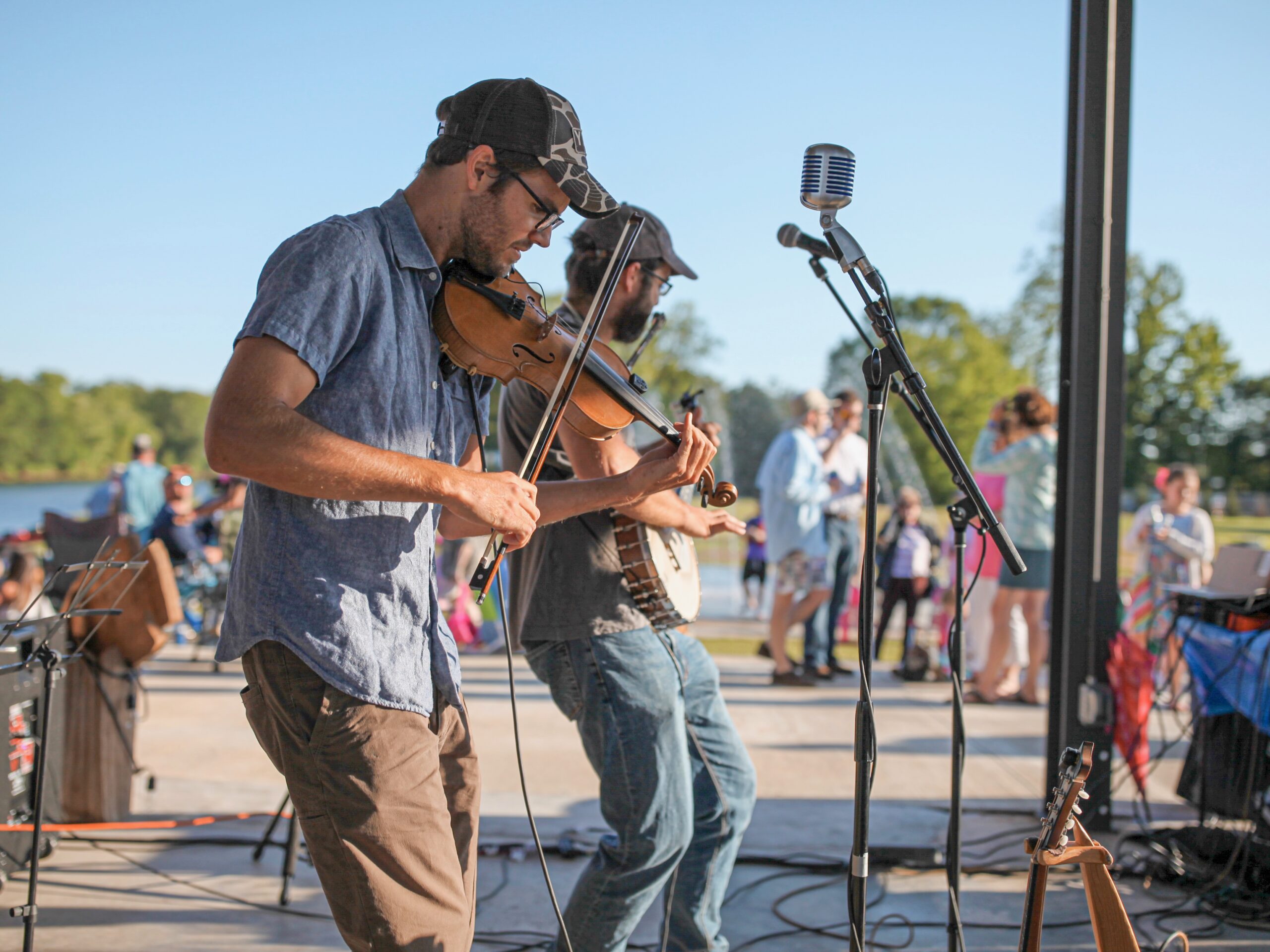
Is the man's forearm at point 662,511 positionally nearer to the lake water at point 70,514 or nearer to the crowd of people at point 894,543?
the lake water at point 70,514

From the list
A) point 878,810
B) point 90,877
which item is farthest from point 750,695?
point 90,877

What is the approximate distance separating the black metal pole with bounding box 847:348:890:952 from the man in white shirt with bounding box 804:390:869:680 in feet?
16.5

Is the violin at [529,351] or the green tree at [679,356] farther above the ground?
the green tree at [679,356]

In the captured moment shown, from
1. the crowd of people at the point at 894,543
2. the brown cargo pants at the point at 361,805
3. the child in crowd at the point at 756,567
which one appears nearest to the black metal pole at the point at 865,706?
the brown cargo pants at the point at 361,805

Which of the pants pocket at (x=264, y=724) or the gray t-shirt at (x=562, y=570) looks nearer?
the pants pocket at (x=264, y=724)

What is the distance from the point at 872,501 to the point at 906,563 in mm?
5988

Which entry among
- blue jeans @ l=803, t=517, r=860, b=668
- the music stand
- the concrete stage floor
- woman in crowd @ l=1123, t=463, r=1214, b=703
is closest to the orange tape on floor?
the concrete stage floor

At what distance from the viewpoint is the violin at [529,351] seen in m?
1.86

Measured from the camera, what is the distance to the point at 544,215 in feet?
6.05

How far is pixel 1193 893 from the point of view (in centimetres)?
345

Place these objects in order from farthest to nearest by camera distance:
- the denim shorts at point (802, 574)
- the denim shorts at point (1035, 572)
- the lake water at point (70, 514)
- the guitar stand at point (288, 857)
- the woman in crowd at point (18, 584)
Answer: the lake water at point (70, 514)
the denim shorts at point (802, 574)
the woman in crowd at point (18, 584)
the denim shorts at point (1035, 572)
the guitar stand at point (288, 857)

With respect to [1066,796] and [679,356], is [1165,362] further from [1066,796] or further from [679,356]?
[1066,796]

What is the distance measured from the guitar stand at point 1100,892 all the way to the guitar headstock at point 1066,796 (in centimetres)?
2

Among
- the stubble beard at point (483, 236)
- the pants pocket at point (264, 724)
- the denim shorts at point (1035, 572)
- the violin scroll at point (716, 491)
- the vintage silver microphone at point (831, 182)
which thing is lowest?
the pants pocket at point (264, 724)
